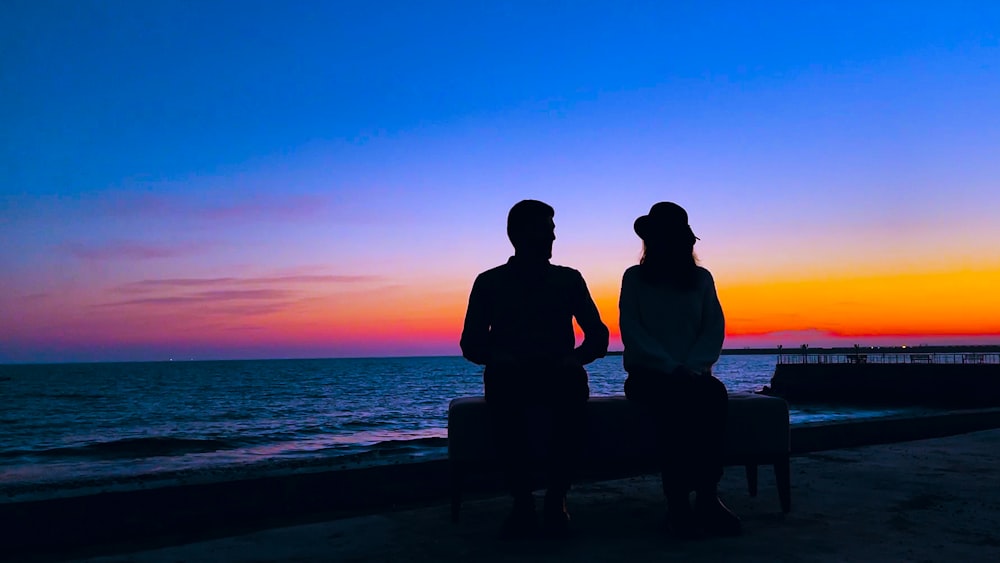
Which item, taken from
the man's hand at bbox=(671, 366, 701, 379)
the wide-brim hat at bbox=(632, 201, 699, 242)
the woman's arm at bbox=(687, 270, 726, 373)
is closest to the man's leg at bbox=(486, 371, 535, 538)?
the man's hand at bbox=(671, 366, 701, 379)

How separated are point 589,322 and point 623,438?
2.36ft

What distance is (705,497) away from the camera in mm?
3713

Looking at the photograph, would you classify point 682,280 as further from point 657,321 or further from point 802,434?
point 802,434

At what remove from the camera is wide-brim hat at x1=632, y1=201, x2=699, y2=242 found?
4133 mm

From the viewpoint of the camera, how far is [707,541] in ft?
11.7

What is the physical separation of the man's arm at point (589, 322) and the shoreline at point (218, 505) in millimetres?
3014

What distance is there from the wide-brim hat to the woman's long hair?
0.15 ft

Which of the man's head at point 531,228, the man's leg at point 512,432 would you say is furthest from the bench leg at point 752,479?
the man's head at point 531,228

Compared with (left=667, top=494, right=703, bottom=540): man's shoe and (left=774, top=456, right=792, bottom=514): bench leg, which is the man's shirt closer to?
(left=667, top=494, right=703, bottom=540): man's shoe

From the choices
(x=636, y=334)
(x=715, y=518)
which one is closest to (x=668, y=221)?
(x=636, y=334)

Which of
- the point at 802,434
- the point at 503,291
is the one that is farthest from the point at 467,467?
the point at 802,434

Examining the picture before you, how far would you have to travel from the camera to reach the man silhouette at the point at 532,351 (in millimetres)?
3832

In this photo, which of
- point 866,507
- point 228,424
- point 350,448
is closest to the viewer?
point 866,507

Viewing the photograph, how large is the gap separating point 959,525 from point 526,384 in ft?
8.27
